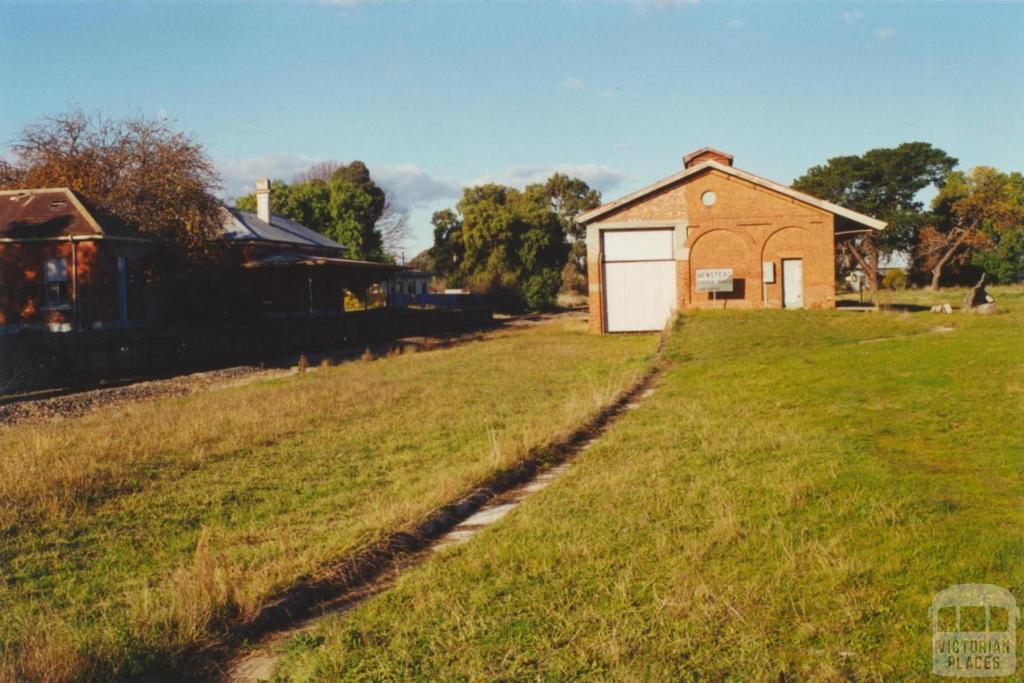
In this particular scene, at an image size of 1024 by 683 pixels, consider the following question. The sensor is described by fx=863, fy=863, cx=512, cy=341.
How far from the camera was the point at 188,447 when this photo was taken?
10312mm

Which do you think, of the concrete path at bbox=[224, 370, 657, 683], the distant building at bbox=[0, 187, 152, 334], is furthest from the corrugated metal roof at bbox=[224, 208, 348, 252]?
the concrete path at bbox=[224, 370, 657, 683]

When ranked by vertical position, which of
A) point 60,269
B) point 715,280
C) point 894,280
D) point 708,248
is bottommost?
point 715,280

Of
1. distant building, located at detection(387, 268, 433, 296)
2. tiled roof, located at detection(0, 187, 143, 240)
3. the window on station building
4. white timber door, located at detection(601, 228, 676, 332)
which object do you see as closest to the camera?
tiled roof, located at detection(0, 187, 143, 240)

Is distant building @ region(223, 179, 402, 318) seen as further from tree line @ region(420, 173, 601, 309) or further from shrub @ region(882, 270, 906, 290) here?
shrub @ region(882, 270, 906, 290)

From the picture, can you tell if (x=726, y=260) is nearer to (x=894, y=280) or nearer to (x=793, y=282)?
(x=793, y=282)

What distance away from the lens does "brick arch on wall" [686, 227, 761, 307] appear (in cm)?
2994

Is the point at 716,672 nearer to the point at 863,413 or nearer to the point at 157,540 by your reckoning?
the point at 157,540

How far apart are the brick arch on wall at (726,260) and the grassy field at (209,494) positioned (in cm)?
1480

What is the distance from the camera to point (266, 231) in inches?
1674

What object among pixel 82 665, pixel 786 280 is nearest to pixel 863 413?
pixel 82 665

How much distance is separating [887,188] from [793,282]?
36.5 m

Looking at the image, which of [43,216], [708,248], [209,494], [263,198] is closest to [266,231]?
[263,198]

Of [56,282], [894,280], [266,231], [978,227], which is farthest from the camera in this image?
[894,280]

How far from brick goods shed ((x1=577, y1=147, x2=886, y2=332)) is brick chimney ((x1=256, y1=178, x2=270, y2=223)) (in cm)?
2157
